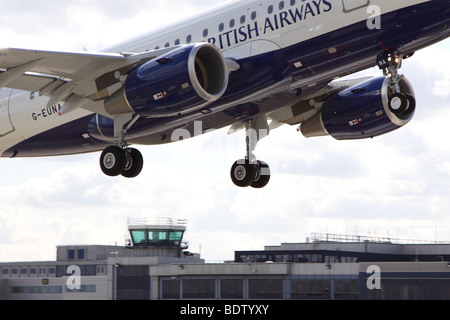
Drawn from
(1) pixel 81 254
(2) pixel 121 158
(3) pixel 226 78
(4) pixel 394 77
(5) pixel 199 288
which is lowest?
(5) pixel 199 288

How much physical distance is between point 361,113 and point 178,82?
9275 millimetres

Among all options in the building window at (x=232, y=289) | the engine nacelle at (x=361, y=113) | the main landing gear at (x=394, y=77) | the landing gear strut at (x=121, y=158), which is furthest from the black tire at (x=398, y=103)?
the building window at (x=232, y=289)

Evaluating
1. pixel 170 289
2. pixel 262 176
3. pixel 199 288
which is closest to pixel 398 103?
pixel 262 176

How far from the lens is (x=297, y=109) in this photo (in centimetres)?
3406

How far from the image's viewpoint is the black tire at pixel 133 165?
104ft

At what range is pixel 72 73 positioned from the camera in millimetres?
29000

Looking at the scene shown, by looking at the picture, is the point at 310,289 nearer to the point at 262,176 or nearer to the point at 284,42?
the point at 262,176

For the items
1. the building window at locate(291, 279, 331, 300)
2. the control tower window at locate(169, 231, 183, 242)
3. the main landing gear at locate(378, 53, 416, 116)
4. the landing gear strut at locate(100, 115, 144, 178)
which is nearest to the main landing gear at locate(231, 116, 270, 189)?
the landing gear strut at locate(100, 115, 144, 178)

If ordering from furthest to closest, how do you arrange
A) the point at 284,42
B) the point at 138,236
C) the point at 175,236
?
the point at 138,236 < the point at 175,236 < the point at 284,42

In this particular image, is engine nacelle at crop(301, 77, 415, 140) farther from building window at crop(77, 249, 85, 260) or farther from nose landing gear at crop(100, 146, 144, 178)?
building window at crop(77, 249, 85, 260)

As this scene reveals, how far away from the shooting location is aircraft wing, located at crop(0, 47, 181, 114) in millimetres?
27256

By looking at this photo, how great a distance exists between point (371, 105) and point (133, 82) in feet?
32.9
